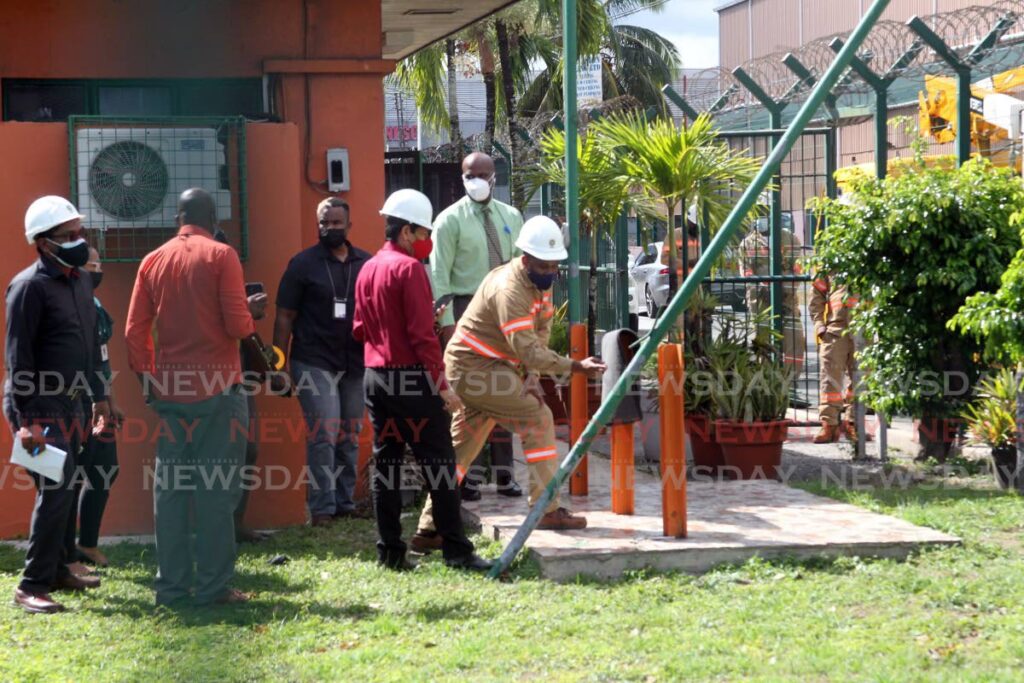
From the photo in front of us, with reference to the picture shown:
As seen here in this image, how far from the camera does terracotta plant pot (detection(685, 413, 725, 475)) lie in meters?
9.63

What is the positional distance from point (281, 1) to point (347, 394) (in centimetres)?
260

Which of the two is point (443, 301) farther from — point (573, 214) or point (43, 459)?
point (43, 459)

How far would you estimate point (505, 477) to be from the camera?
871 cm

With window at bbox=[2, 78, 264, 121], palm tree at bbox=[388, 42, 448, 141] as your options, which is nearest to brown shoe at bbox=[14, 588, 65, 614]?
window at bbox=[2, 78, 264, 121]

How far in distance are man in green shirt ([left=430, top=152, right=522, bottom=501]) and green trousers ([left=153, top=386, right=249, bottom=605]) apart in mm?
2227

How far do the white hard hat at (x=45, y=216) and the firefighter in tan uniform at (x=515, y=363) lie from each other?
205cm

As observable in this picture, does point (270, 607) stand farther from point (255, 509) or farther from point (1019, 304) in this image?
point (1019, 304)

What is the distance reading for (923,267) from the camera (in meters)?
9.50

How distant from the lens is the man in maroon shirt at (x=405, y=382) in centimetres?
680

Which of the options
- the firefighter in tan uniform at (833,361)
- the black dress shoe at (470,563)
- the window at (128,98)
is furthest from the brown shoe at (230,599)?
the firefighter in tan uniform at (833,361)

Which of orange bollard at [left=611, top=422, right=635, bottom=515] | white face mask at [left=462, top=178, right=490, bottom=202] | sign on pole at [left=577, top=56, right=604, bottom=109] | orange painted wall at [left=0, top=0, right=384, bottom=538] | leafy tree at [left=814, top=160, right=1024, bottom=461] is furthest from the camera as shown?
sign on pole at [left=577, top=56, right=604, bottom=109]

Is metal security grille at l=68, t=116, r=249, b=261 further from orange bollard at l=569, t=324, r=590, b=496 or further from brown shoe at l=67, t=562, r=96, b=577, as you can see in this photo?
orange bollard at l=569, t=324, r=590, b=496

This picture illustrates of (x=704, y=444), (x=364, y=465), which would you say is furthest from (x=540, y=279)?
(x=704, y=444)

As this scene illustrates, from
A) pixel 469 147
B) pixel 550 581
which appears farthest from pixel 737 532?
pixel 469 147
